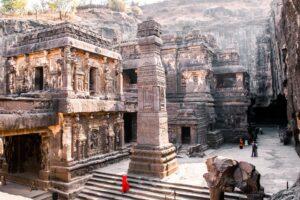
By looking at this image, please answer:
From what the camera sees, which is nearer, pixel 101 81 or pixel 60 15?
pixel 101 81

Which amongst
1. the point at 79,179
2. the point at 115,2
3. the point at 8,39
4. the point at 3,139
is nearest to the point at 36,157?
the point at 3,139

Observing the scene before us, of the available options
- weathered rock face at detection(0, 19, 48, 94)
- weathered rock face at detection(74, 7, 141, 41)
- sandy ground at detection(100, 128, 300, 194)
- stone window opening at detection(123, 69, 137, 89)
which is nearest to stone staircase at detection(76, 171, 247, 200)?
sandy ground at detection(100, 128, 300, 194)

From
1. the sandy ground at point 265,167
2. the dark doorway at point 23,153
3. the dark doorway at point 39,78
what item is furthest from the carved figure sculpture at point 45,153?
the dark doorway at point 39,78

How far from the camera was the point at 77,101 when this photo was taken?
13195 mm

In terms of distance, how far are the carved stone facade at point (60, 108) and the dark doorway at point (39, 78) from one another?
0.06 meters

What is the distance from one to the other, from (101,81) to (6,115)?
6.64 metres

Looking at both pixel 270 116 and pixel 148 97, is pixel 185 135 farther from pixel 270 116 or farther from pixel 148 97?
pixel 270 116

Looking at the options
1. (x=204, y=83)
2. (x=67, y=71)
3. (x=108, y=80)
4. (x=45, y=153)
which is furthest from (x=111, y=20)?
(x=45, y=153)

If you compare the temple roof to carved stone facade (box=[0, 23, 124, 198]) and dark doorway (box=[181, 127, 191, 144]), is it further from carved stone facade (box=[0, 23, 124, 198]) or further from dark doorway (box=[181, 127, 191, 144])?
dark doorway (box=[181, 127, 191, 144])

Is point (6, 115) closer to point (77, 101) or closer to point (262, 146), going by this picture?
point (77, 101)

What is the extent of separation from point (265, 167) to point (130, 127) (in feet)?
37.5

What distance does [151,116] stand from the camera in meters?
12.0

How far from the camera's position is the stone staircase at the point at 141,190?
10.2m

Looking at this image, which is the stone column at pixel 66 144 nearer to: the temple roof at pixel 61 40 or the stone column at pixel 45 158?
the stone column at pixel 45 158
